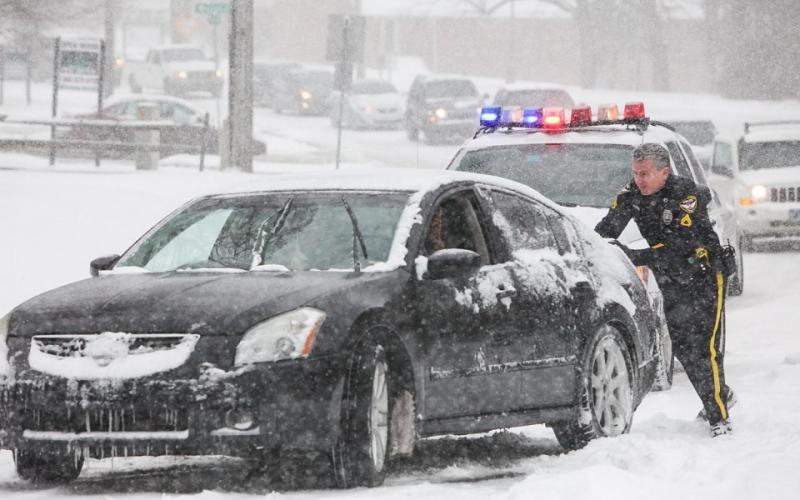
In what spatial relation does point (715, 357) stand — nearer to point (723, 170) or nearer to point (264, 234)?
point (264, 234)

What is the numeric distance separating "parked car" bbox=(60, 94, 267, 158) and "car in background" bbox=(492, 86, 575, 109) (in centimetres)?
677

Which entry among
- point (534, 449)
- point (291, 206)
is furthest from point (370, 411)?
point (534, 449)

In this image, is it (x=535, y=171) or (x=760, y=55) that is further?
(x=760, y=55)

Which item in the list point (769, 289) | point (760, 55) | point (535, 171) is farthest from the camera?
point (760, 55)

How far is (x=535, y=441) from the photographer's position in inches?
361

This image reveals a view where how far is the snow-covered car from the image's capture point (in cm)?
691

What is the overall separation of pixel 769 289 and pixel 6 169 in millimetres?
11350

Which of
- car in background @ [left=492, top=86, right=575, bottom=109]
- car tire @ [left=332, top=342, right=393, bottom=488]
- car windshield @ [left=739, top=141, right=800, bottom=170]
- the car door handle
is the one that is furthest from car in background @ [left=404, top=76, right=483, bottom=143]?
car tire @ [left=332, top=342, right=393, bottom=488]

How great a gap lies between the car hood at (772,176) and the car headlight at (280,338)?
16.5 m

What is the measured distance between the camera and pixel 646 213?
905 cm

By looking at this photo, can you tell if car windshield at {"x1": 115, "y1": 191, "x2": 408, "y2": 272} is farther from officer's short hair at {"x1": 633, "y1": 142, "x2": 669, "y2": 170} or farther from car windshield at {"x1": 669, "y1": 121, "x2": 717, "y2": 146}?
car windshield at {"x1": 669, "y1": 121, "x2": 717, "y2": 146}

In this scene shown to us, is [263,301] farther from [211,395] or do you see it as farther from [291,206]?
[291,206]

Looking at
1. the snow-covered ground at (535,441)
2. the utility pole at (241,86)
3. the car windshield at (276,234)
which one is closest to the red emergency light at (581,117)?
the snow-covered ground at (535,441)

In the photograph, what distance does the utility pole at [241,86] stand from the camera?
27094 millimetres
